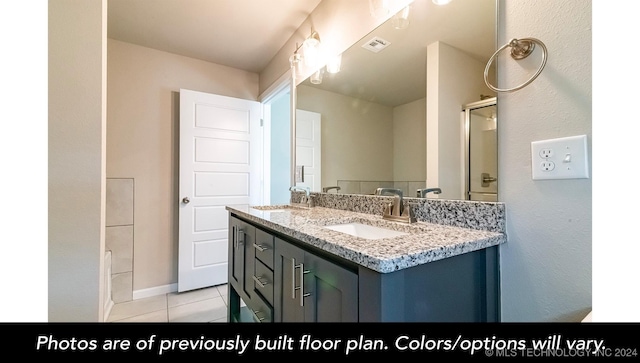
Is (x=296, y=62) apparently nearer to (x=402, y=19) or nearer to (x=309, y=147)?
(x=309, y=147)

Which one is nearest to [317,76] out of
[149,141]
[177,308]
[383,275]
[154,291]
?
[383,275]

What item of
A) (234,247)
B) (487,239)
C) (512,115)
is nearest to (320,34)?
(512,115)

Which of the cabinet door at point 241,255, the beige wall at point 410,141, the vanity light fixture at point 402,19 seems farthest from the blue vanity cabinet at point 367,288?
the vanity light fixture at point 402,19

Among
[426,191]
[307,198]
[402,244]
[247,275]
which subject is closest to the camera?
[402,244]

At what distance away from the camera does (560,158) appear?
0.65m

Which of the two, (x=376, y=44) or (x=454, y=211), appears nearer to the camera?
(x=454, y=211)

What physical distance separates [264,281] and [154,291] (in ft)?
6.19

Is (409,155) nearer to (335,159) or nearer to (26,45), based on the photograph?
(335,159)

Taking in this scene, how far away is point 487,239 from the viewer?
71 cm

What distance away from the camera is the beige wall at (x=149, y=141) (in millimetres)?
2186

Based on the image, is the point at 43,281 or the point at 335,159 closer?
the point at 43,281

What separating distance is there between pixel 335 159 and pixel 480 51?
0.93 metres

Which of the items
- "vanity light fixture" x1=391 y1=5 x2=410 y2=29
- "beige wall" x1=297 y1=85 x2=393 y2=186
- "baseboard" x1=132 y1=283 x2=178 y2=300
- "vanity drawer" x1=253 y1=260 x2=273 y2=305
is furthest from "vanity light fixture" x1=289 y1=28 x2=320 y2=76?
"baseboard" x1=132 y1=283 x2=178 y2=300

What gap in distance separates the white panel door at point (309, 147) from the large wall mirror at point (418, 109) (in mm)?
65
